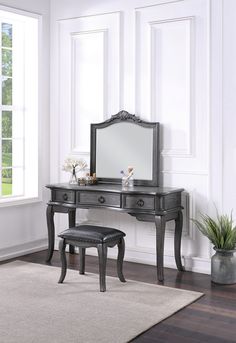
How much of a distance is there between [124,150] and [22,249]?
1555 mm

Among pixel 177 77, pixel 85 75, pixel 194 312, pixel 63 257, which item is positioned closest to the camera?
pixel 194 312

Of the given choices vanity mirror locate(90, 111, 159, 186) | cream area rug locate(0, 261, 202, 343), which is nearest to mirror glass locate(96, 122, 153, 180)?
vanity mirror locate(90, 111, 159, 186)

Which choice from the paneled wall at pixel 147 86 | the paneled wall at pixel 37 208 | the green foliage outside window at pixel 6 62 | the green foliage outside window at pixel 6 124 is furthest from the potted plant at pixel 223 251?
the green foliage outside window at pixel 6 62

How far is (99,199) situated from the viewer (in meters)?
4.95

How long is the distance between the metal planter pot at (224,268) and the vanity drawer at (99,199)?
101cm

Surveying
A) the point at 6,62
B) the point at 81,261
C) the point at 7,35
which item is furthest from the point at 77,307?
the point at 7,35

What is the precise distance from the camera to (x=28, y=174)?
5.89 meters

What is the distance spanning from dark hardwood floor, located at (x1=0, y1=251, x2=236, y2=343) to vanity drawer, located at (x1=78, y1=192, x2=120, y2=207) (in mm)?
629

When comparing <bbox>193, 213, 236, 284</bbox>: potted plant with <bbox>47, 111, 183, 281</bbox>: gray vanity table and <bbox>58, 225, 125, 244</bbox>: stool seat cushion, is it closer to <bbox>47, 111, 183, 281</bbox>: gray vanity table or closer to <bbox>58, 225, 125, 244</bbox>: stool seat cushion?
<bbox>47, 111, 183, 281</bbox>: gray vanity table

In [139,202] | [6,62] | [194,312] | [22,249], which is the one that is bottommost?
[194,312]

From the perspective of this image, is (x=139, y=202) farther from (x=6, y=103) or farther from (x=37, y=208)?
(x=6, y=103)

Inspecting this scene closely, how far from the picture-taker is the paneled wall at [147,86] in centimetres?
489

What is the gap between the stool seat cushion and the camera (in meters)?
4.25

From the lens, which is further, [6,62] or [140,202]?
[6,62]
